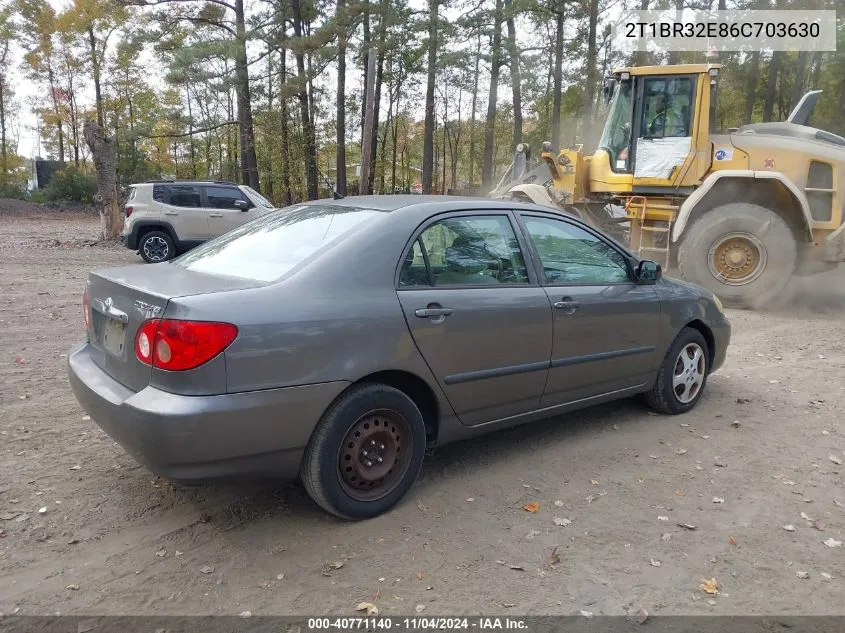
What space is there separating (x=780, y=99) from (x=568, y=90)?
10177 millimetres

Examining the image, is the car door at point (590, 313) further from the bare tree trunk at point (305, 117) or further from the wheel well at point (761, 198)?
the bare tree trunk at point (305, 117)

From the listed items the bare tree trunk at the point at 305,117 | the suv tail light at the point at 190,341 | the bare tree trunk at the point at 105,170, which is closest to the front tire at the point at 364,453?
the suv tail light at the point at 190,341

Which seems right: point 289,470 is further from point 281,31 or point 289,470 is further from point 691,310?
point 281,31

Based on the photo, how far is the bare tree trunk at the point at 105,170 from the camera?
1544 cm

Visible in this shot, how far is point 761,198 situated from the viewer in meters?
9.27

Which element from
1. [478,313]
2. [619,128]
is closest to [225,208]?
[619,128]

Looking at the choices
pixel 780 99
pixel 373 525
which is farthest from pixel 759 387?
pixel 780 99

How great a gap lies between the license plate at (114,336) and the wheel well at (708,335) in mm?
3853

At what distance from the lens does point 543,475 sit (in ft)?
12.6

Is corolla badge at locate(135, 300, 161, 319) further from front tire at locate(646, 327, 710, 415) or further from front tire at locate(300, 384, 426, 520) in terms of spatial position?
front tire at locate(646, 327, 710, 415)

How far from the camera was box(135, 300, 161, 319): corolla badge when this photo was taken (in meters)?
2.85

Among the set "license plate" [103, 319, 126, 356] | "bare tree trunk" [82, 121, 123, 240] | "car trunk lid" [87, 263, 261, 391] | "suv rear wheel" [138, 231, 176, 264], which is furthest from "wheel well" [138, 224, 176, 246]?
"license plate" [103, 319, 126, 356]

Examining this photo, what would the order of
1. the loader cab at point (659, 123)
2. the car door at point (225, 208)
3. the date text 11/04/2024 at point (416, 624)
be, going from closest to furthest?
the date text 11/04/2024 at point (416, 624) < the loader cab at point (659, 123) < the car door at point (225, 208)

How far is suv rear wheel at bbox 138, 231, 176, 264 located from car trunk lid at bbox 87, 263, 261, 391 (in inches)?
401
